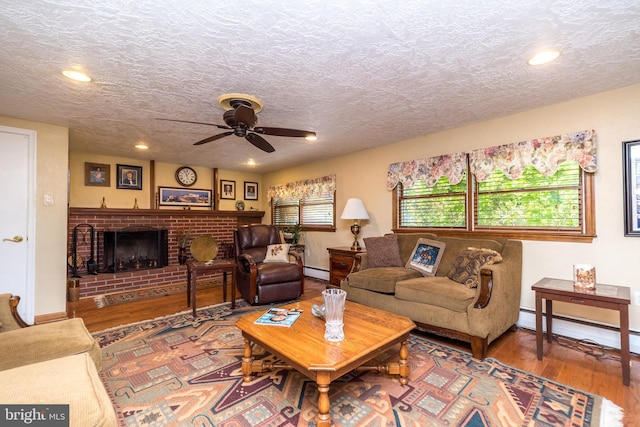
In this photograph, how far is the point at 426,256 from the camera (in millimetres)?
3168

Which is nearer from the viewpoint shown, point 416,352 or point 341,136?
point 416,352

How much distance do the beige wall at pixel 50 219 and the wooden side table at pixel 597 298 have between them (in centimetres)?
483

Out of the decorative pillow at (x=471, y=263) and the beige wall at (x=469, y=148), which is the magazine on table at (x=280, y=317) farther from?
the beige wall at (x=469, y=148)

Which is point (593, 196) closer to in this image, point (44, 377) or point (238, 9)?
point (238, 9)

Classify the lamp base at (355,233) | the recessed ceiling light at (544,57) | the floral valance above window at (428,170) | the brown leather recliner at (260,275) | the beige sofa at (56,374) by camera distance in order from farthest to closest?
the lamp base at (355,233) → the brown leather recliner at (260,275) → the floral valance above window at (428,170) → the recessed ceiling light at (544,57) → the beige sofa at (56,374)

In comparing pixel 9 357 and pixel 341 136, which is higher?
pixel 341 136

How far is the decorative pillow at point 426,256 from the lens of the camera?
3.08 meters

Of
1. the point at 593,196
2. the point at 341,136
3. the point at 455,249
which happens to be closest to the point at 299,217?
the point at 341,136

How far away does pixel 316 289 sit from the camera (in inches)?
176

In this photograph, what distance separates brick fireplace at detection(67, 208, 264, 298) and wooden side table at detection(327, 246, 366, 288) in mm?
2722

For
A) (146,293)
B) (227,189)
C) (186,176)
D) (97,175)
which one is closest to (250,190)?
(227,189)

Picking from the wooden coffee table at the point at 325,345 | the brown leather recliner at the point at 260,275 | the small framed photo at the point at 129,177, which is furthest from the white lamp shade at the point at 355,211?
the small framed photo at the point at 129,177

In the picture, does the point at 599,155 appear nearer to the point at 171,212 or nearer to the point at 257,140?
the point at 257,140

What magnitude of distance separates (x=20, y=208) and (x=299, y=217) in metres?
3.91
